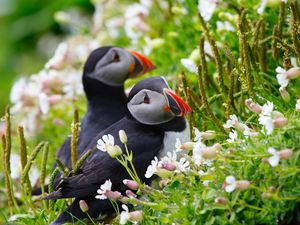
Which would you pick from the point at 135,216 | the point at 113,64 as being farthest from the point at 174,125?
the point at 113,64

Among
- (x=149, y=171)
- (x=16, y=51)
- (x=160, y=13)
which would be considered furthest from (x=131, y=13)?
(x=16, y=51)

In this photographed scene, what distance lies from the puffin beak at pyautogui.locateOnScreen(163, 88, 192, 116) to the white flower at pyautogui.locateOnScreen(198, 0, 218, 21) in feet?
2.58

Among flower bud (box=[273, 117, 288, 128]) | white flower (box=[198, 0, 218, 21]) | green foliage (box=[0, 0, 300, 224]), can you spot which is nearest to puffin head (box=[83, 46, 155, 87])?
green foliage (box=[0, 0, 300, 224])

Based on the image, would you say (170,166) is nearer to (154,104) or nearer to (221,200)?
(221,200)

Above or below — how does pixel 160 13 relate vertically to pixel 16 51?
above

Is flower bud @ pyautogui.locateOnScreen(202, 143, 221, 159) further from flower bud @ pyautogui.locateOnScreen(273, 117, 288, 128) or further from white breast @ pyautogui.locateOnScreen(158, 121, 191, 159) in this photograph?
white breast @ pyautogui.locateOnScreen(158, 121, 191, 159)

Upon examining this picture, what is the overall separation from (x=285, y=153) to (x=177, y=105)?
863 millimetres

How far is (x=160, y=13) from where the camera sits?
5023mm

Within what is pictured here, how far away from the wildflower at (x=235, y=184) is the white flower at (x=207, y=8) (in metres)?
1.56

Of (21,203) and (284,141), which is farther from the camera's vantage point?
(21,203)

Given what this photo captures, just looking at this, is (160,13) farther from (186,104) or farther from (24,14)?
(24,14)

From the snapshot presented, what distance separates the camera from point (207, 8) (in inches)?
143

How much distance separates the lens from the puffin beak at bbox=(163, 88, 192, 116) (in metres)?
2.93

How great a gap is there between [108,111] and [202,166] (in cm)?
144
